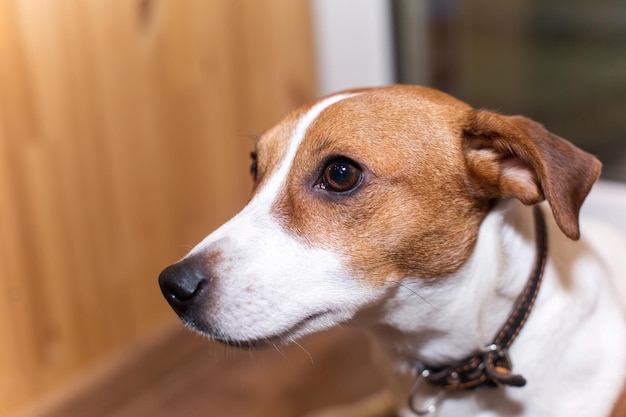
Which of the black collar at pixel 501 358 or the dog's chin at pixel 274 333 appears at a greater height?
the dog's chin at pixel 274 333

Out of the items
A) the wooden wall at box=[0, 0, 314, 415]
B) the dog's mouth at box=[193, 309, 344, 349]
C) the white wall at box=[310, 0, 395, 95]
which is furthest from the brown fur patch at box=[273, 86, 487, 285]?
the white wall at box=[310, 0, 395, 95]

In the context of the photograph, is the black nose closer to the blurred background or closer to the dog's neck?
the dog's neck

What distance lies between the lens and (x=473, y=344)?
1529mm

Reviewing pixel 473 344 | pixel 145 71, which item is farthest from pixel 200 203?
pixel 473 344

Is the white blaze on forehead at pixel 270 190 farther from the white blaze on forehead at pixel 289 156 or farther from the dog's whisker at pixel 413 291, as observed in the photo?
the dog's whisker at pixel 413 291

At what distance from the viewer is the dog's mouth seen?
1.37 meters

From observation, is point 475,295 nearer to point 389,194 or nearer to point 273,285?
point 389,194

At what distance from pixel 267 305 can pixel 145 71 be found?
4.31ft

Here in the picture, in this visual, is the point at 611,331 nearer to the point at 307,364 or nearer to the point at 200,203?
the point at 307,364

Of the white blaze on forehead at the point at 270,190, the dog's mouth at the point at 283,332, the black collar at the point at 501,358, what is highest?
the white blaze on forehead at the point at 270,190

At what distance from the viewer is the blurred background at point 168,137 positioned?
84.4 inches

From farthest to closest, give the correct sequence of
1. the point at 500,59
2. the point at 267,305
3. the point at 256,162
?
the point at 500,59
the point at 256,162
the point at 267,305

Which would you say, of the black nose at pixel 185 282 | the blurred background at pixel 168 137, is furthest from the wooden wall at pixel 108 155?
the black nose at pixel 185 282

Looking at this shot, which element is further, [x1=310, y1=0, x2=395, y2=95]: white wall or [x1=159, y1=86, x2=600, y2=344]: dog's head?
[x1=310, y1=0, x2=395, y2=95]: white wall
